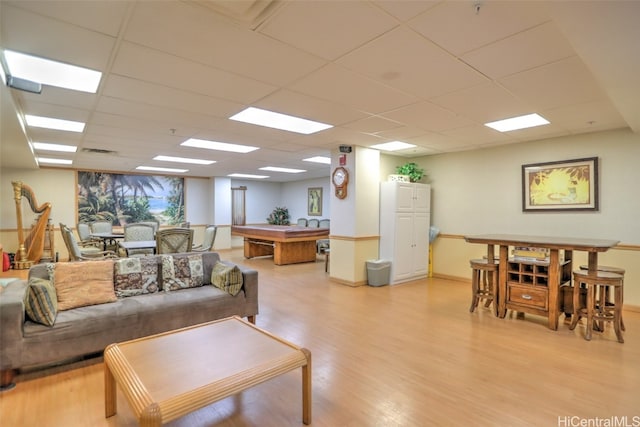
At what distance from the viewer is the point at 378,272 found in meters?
5.39

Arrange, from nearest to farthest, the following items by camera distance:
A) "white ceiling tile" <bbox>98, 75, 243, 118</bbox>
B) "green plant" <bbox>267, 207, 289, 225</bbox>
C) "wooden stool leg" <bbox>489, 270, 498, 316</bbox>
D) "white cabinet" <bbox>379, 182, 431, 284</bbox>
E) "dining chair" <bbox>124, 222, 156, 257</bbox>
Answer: "white ceiling tile" <bbox>98, 75, 243, 118</bbox> < "wooden stool leg" <bbox>489, 270, 498, 316</bbox> < "white cabinet" <bbox>379, 182, 431, 284</bbox> < "dining chair" <bbox>124, 222, 156, 257</bbox> < "green plant" <bbox>267, 207, 289, 225</bbox>

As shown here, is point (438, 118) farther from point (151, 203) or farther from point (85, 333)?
point (151, 203)

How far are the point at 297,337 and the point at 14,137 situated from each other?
4.61 m

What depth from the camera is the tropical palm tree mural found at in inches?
329

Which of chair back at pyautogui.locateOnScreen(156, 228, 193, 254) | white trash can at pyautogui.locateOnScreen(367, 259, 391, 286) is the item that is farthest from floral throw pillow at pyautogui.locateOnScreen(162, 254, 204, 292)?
white trash can at pyautogui.locateOnScreen(367, 259, 391, 286)

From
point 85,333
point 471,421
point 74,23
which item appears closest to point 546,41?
point 471,421

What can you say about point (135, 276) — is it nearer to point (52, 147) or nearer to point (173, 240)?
point (173, 240)

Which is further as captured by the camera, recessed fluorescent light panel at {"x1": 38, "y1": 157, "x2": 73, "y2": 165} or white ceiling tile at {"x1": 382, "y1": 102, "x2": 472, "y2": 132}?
recessed fluorescent light panel at {"x1": 38, "y1": 157, "x2": 73, "y2": 165}

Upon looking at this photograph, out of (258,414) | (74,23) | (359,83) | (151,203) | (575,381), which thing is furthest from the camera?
(151,203)

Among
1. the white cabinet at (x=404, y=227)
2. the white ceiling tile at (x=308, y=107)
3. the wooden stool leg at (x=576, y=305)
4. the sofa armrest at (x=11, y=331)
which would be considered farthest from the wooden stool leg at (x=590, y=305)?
the sofa armrest at (x=11, y=331)

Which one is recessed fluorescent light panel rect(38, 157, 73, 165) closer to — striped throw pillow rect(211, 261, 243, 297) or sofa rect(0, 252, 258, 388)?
sofa rect(0, 252, 258, 388)

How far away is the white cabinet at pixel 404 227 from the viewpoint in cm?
556

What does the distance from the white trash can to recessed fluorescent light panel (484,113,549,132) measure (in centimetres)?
270

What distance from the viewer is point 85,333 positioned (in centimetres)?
254
